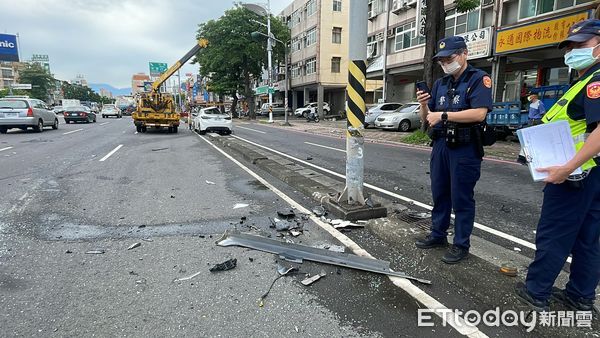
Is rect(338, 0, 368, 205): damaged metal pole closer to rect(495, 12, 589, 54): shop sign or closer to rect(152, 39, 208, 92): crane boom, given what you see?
rect(495, 12, 589, 54): shop sign

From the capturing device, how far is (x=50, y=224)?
15.2 feet

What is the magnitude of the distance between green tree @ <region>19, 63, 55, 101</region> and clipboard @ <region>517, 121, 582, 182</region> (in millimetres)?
92657

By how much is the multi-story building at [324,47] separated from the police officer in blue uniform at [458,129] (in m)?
38.9

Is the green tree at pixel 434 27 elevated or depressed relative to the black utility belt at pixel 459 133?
elevated

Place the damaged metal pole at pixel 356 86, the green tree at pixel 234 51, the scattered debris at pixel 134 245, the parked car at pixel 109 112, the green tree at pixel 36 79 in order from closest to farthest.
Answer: the scattered debris at pixel 134 245
the damaged metal pole at pixel 356 86
the green tree at pixel 234 51
the parked car at pixel 109 112
the green tree at pixel 36 79

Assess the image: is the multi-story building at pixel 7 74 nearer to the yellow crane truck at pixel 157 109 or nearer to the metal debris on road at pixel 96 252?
the yellow crane truck at pixel 157 109

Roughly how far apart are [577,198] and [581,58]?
922 mm

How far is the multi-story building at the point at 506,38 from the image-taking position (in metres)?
15.4

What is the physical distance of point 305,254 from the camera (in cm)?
363

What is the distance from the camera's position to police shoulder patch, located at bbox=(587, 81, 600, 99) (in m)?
2.11

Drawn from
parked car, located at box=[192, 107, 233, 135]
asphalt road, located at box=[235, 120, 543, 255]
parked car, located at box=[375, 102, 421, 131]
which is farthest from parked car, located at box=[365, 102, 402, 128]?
asphalt road, located at box=[235, 120, 543, 255]

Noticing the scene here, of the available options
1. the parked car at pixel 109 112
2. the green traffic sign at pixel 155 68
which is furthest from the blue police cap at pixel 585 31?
the green traffic sign at pixel 155 68

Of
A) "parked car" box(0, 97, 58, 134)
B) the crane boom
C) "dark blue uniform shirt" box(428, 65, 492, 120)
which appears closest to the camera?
"dark blue uniform shirt" box(428, 65, 492, 120)

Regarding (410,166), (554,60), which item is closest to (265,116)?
(554,60)
